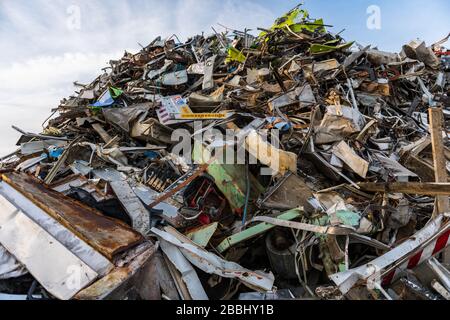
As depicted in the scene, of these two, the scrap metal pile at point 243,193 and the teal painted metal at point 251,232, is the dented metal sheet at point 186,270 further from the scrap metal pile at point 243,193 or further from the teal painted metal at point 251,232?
the teal painted metal at point 251,232

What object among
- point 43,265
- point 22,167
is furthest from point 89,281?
point 22,167

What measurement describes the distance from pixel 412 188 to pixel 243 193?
1766 mm

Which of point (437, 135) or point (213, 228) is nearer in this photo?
point (437, 135)

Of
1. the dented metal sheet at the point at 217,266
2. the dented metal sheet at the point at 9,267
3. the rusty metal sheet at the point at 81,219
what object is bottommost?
the dented metal sheet at the point at 217,266

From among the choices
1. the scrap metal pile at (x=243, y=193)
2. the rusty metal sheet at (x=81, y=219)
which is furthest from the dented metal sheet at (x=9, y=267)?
the rusty metal sheet at (x=81, y=219)

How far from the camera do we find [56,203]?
2900 mm

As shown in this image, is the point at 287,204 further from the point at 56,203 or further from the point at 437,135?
the point at 56,203

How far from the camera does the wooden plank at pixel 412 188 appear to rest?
8.12ft

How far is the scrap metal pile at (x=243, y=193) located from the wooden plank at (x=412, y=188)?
0.02 meters

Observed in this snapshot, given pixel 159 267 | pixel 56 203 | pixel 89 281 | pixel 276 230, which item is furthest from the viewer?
pixel 276 230

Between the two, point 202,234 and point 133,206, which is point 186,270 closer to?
point 202,234

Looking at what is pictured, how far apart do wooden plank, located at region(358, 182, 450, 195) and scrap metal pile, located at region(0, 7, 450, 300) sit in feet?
0.05

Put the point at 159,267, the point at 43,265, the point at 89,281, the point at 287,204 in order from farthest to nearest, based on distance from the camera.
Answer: the point at 287,204, the point at 159,267, the point at 43,265, the point at 89,281
